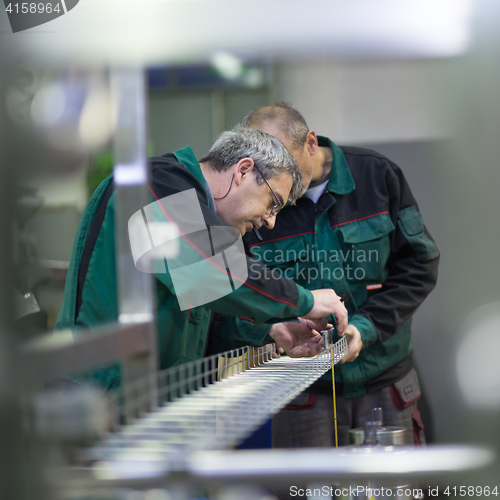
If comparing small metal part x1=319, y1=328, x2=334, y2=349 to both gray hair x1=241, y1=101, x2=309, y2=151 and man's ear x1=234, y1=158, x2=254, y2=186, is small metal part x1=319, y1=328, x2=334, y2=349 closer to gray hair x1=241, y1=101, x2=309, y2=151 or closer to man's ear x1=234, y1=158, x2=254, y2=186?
man's ear x1=234, y1=158, x2=254, y2=186

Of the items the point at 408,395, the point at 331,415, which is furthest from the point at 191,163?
the point at 408,395

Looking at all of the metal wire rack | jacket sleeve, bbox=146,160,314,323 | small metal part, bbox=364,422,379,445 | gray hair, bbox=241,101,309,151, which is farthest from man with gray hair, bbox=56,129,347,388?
gray hair, bbox=241,101,309,151

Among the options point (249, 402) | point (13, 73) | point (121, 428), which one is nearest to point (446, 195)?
point (249, 402)

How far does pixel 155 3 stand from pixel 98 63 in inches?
7.5

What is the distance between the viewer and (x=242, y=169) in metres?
1.18

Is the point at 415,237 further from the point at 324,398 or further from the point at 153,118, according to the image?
the point at 153,118

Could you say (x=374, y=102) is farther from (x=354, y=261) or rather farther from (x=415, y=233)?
(x=354, y=261)

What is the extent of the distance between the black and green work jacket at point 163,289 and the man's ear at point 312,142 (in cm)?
62

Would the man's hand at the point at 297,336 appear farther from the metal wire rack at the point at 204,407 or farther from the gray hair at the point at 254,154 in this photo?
the gray hair at the point at 254,154

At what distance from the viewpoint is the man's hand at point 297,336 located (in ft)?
4.34

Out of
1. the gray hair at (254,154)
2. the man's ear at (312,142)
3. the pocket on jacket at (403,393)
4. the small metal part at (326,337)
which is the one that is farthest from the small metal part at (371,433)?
the man's ear at (312,142)

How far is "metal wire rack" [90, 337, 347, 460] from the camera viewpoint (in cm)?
52

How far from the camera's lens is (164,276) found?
0.89 m

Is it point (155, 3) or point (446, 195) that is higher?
point (155, 3)
